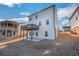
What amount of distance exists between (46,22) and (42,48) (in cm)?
51

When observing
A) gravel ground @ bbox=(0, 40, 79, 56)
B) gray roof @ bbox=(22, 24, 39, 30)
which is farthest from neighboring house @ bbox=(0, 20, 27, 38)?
gravel ground @ bbox=(0, 40, 79, 56)

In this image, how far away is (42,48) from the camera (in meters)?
2.36

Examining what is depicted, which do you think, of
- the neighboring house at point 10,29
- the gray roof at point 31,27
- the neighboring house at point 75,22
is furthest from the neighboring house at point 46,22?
the neighboring house at point 75,22

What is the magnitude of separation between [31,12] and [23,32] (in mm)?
428

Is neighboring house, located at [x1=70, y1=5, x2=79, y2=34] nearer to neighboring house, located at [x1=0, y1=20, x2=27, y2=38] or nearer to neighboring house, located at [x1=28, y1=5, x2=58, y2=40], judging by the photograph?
neighboring house, located at [x1=28, y1=5, x2=58, y2=40]

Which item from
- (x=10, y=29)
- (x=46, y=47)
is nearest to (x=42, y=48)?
(x=46, y=47)

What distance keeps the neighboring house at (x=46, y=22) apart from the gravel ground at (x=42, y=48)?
0.12m

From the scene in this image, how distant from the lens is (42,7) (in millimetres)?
2434

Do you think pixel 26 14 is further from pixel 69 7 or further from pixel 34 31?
pixel 69 7

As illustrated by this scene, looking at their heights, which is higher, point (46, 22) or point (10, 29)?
point (46, 22)

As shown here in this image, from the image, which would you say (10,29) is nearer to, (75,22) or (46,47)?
(46,47)

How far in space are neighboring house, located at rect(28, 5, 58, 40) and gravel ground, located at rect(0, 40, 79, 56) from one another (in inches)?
4.9

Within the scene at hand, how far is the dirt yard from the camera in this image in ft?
7.61

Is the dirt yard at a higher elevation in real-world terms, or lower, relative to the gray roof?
lower
